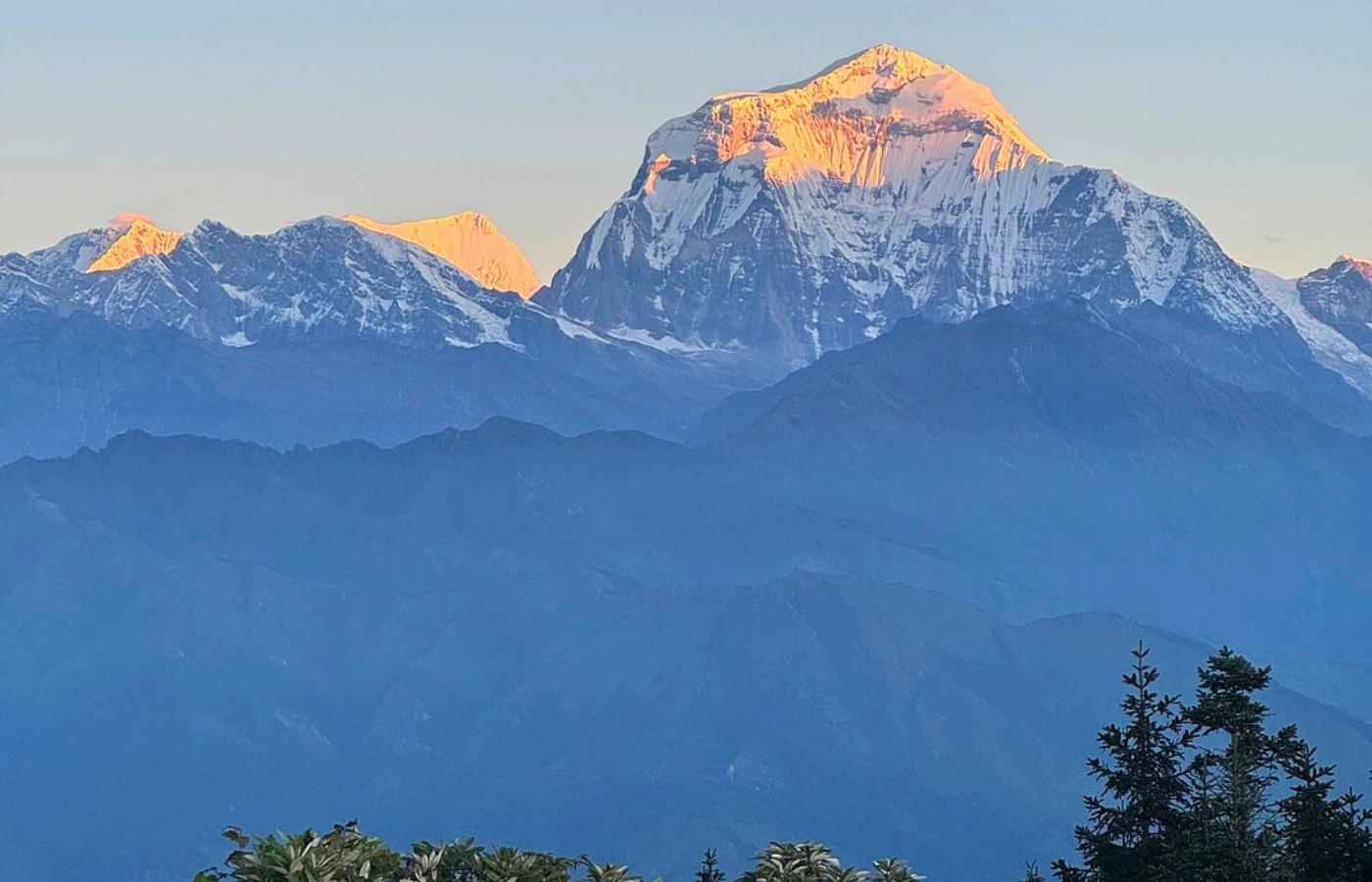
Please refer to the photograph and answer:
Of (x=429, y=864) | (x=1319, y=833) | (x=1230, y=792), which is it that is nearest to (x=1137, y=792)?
(x=1319, y=833)

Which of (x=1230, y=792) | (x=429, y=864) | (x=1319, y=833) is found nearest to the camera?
(x=429, y=864)

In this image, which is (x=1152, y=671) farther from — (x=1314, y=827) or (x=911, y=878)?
(x=911, y=878)

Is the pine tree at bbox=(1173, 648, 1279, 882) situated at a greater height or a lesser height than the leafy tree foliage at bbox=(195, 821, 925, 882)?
greater

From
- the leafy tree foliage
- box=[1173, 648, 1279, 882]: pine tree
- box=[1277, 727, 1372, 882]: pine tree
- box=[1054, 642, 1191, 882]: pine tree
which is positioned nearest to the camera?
the leafy tree foliage

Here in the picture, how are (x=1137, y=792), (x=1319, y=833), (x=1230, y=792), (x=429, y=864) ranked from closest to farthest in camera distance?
(x=429, y=864) → (x=1230, y=792) → (x=1319, y=833) → (x=1137, y=792)

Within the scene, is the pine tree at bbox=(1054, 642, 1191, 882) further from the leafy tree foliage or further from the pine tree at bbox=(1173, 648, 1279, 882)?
the leafy tree foliage

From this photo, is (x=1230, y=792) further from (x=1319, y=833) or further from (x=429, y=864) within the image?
(x=429, y=864)

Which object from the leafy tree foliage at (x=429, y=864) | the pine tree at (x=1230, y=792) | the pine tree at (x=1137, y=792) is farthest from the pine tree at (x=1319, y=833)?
the leafy tree foliage at (x=429, y=864)

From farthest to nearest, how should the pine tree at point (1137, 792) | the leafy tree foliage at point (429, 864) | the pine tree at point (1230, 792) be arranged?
the pine tree at point (1137, 792) → the pine tree at point (1230, 792) → the leafy tree foliage at point (429, 864)

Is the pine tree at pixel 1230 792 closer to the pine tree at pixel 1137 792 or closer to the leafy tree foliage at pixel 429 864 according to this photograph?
the pine tree at pixel 1137 792

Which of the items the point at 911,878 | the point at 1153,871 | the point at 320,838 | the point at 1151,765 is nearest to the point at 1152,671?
the point at 1151,765

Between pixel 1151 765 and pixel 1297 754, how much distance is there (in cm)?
381

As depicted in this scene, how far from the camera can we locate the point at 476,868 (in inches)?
2574

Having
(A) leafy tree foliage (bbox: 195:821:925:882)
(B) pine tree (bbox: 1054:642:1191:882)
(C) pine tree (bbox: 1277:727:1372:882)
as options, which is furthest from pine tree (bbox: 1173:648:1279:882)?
(A) leafy tree foliage (bbox: 195:821:925:882)
